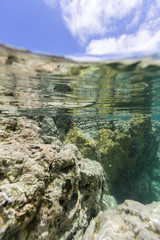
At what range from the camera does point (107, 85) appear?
8898 mm

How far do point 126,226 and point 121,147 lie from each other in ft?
26.2

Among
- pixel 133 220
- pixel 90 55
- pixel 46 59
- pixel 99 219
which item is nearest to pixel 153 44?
pixel 90 55

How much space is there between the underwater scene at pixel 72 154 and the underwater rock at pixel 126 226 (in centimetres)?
2

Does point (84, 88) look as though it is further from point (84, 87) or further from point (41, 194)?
point (41, 194)

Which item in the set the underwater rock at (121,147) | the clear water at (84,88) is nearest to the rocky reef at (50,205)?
the clear water at (84,88)

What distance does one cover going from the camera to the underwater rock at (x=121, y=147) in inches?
419

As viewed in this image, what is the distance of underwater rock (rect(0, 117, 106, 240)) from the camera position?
2.65m

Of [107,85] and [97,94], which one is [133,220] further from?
[97,94]

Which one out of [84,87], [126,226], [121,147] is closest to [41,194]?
[126,226]

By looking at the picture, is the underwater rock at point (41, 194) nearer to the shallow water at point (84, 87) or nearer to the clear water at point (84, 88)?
the clear water at point (84, 88)

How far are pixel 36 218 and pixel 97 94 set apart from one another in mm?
8964

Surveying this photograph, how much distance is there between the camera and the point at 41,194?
10.3 feet

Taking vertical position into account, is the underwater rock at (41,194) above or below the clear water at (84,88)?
below

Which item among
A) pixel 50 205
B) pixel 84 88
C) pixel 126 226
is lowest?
pixel 126 226
